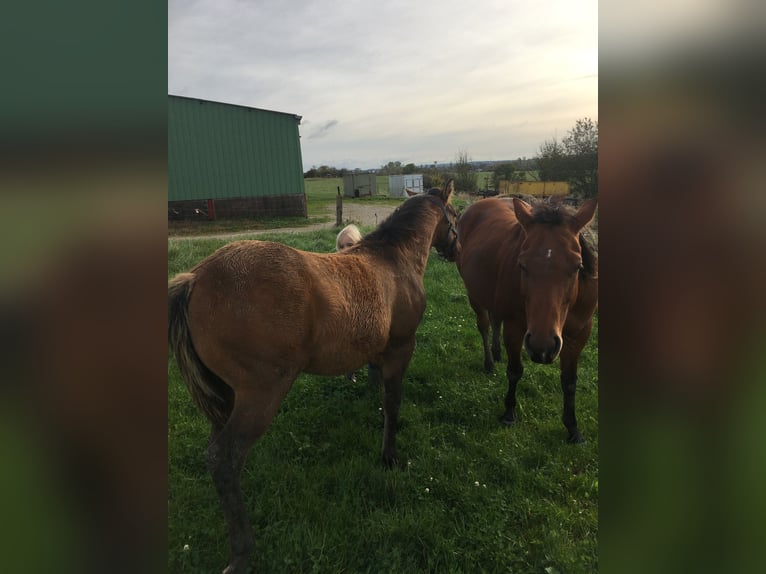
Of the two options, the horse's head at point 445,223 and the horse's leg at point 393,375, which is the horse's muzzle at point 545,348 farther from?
the horse's head at point 445,223

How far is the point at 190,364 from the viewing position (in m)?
2.36

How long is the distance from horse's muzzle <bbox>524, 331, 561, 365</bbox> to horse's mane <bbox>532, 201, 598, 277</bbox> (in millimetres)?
828

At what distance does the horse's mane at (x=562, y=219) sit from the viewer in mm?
2957

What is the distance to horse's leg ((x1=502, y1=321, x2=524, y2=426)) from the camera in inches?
148

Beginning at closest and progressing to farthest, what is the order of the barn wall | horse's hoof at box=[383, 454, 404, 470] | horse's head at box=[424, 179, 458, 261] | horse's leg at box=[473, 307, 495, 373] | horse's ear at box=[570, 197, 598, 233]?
horse's ear at box=[570, 197, 598, 233] → horse's hoof at box=[383, 454, 404, 470] → horse's head at box=[424, 179, 458, 261] → horse's leg at box=[473, 307, 495, 373] → the barn wall

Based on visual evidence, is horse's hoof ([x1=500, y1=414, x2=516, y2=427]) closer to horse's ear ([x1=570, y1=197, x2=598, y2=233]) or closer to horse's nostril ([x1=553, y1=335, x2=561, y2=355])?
horse's nostril ([x1=553, y1=335, x2=561, y2=355])

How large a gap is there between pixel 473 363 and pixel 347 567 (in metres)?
3.09

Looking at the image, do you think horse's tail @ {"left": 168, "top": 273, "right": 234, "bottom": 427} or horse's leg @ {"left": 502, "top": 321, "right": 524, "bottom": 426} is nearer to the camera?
horse's tail @ {"left": 168, "top": 273, "right": 234, "bottom": 427}

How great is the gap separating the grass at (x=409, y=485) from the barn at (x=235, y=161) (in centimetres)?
1143

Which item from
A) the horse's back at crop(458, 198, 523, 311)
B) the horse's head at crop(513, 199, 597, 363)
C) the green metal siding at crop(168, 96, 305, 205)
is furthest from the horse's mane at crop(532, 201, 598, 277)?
the green metal siding at crop(168, 96, 305, 205)

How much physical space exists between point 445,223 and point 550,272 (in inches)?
67.6

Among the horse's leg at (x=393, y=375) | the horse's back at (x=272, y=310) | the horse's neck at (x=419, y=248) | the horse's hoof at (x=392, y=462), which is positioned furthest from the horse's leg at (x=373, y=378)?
the horse's back at (x=272, y=310)

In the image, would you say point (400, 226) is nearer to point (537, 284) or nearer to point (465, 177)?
point (537, 284)
